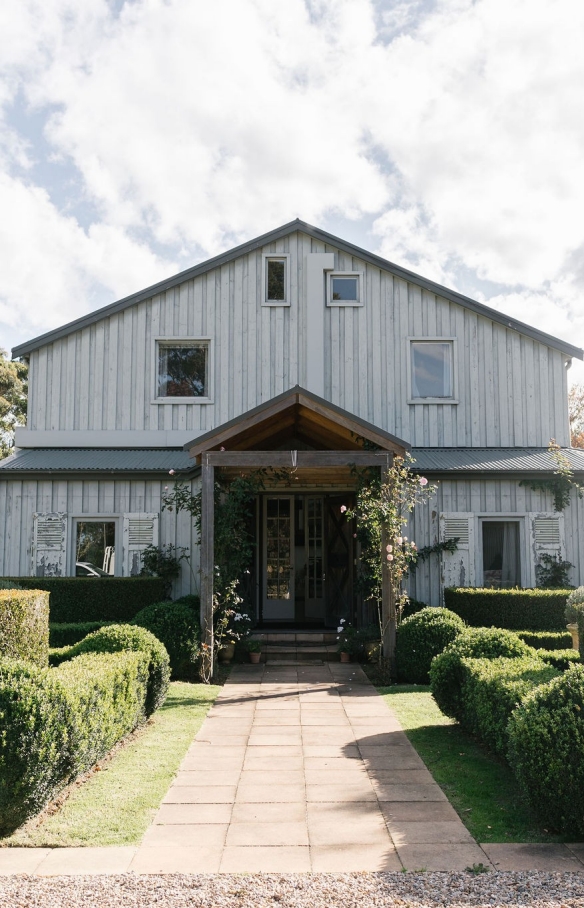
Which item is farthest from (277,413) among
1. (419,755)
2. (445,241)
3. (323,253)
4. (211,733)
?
(445,241)

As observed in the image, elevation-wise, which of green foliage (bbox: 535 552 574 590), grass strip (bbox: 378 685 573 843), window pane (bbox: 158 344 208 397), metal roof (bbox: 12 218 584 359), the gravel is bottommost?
grass strip (bbox: 378 685 573 843)

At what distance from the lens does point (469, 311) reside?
15312 mm

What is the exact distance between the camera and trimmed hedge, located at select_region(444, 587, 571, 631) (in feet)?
39.4

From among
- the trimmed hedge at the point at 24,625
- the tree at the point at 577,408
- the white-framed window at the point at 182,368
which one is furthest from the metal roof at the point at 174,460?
the tree at the point at 577,408

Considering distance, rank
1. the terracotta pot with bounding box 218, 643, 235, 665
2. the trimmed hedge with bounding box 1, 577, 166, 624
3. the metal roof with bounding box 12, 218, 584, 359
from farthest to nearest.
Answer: the metal roof with bounding box 12, 218, 584, 359
the trimmed hedge with bounding box 1, 577, 166, 624
the terracotta pot with bounding box 218, 643, 235, 665

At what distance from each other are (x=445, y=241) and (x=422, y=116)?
16.8 ft

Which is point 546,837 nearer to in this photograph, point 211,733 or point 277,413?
point 211,733

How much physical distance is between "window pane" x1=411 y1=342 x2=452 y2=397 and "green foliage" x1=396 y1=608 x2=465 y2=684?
6169mm

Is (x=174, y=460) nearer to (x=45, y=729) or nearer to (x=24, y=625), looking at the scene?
(x=24, y=625)

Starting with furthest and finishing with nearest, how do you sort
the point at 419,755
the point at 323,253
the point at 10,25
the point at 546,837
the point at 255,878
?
the point at 323,253 → the point at 10,25 → the point at 419,755 → the point at 546,837 → the point at 255,878

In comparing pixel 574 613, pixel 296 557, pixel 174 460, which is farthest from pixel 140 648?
pixel 296 557

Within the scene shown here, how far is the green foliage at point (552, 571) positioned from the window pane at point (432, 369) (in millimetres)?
3745

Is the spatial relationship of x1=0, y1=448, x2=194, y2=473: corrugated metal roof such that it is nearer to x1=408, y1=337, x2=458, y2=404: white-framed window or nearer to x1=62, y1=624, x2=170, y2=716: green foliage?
x1=408, y1=337, x2=458, y2=404: white-framed window

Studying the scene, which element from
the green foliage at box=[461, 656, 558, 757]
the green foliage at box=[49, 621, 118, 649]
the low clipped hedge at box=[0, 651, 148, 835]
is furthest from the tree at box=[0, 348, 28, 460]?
the green foliage at box=[461, 656, 558, 757]
